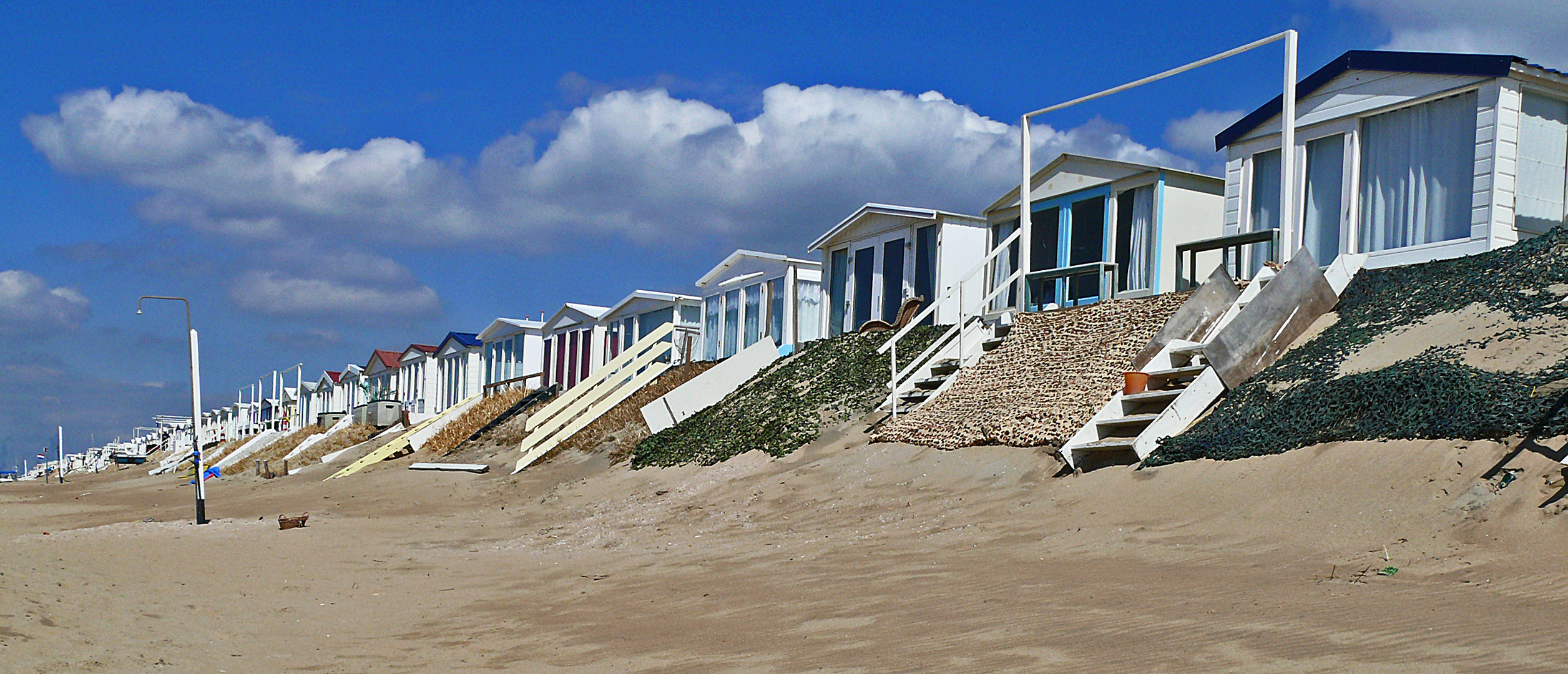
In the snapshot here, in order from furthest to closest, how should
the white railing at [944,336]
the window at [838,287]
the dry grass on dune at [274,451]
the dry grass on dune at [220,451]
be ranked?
1. the dry grass on dune at [220,451]
2. the dry grass on dune at [274,451]
3. the window at [838,287]
4. the white railing at [944,336]

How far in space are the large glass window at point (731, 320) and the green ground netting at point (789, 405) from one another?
6701mm

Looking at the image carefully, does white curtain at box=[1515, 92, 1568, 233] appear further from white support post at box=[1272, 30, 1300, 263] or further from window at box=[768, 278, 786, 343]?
window at box=[768, 278, 786, 343]

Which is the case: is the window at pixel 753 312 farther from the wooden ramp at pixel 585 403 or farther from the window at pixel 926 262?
the window at pixel 926 262

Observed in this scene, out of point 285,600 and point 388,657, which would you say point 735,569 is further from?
point 285,600

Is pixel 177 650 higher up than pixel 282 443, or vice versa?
pixel 177 650

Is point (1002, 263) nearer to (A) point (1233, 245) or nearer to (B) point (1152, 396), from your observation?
(A) point (1233, 245)

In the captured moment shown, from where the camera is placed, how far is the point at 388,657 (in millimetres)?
6434

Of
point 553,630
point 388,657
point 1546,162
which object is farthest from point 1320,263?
point 388,657

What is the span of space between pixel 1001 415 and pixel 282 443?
3804 cm

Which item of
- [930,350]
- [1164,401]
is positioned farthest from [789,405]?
[1164,401]

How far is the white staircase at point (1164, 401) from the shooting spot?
9.63 metres

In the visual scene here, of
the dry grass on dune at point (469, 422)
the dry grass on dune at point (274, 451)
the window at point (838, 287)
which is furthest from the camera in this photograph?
the dry grass on dune at point (274, 451)

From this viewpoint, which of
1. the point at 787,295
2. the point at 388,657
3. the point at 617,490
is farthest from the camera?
the point at 787,295

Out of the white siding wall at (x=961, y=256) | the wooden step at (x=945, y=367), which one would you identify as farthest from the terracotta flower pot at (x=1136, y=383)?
the white siding wall at (x=961, y=256)
